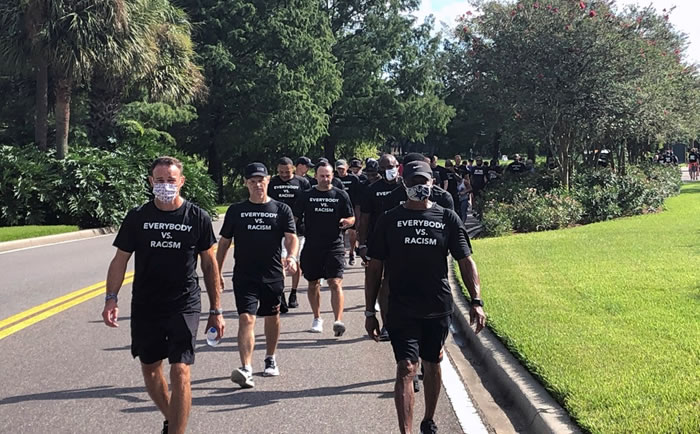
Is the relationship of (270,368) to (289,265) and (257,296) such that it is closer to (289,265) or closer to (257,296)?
(257,296)

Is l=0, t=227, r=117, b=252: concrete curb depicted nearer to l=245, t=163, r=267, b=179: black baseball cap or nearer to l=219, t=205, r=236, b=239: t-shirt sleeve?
l=219, t=205, r=236, b=239: t-shirt sleeve

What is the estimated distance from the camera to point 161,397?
486 cm

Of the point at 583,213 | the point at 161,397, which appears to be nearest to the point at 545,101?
the point at 583,213

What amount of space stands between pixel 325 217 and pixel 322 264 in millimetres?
524

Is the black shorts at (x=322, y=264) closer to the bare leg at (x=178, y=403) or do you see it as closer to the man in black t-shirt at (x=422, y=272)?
the man in black t-shirt at (x=422, y=272)

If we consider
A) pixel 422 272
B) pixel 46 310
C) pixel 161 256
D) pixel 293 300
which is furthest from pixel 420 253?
pixel 46 310

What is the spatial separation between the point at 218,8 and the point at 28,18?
13598 millimetres

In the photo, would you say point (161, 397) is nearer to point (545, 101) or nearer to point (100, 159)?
point (545, 101)

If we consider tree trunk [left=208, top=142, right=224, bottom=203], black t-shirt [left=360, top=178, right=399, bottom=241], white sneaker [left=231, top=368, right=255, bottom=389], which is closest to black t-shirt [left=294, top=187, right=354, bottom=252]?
black t-shirt [left=360, top=178, right=399, bottom=241]

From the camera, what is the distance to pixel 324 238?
8.33 metres

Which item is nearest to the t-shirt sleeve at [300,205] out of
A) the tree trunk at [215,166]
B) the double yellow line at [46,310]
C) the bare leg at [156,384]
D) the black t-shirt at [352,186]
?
the double yellow line at [46,310]

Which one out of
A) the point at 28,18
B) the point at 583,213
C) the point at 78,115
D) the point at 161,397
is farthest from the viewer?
the point at 78,115

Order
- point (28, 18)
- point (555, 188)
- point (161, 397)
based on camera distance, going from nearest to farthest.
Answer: point (161, 397) < point (555, 188) < point (28, 18)

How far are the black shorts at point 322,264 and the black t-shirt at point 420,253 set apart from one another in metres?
3.33
